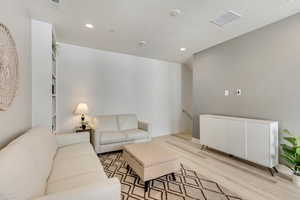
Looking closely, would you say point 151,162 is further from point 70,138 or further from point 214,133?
point 214,133

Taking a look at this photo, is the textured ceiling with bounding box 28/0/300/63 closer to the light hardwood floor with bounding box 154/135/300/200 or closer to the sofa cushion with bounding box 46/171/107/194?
the sofa cushion with bounding box 46/171/107/194

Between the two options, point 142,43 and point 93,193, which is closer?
point 93,193

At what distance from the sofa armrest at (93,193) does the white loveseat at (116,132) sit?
A: 2.04 metres

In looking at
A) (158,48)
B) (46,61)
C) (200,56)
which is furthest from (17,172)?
(200,56)

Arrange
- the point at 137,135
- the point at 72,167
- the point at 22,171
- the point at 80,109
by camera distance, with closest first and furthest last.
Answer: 1. the point at 22,171
2. the point at 72,167
3. the point at 80,109
4. the point at 137,135

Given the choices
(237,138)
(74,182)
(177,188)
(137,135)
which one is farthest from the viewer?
(137,135)

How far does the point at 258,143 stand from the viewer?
2.37 meters

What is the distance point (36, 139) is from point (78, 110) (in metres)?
1.75

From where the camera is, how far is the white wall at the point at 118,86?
3.35 metres

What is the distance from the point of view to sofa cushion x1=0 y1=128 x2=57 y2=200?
816mm

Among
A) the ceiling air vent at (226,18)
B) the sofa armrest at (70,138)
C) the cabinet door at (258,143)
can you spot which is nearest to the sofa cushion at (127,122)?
the sofa armrest at (70,138)

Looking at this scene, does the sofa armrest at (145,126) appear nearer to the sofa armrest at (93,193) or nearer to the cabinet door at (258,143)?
the cabinet door at (258,143)

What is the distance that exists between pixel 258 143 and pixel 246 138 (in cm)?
19

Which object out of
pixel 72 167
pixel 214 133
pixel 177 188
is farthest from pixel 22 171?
pixel 214 133
